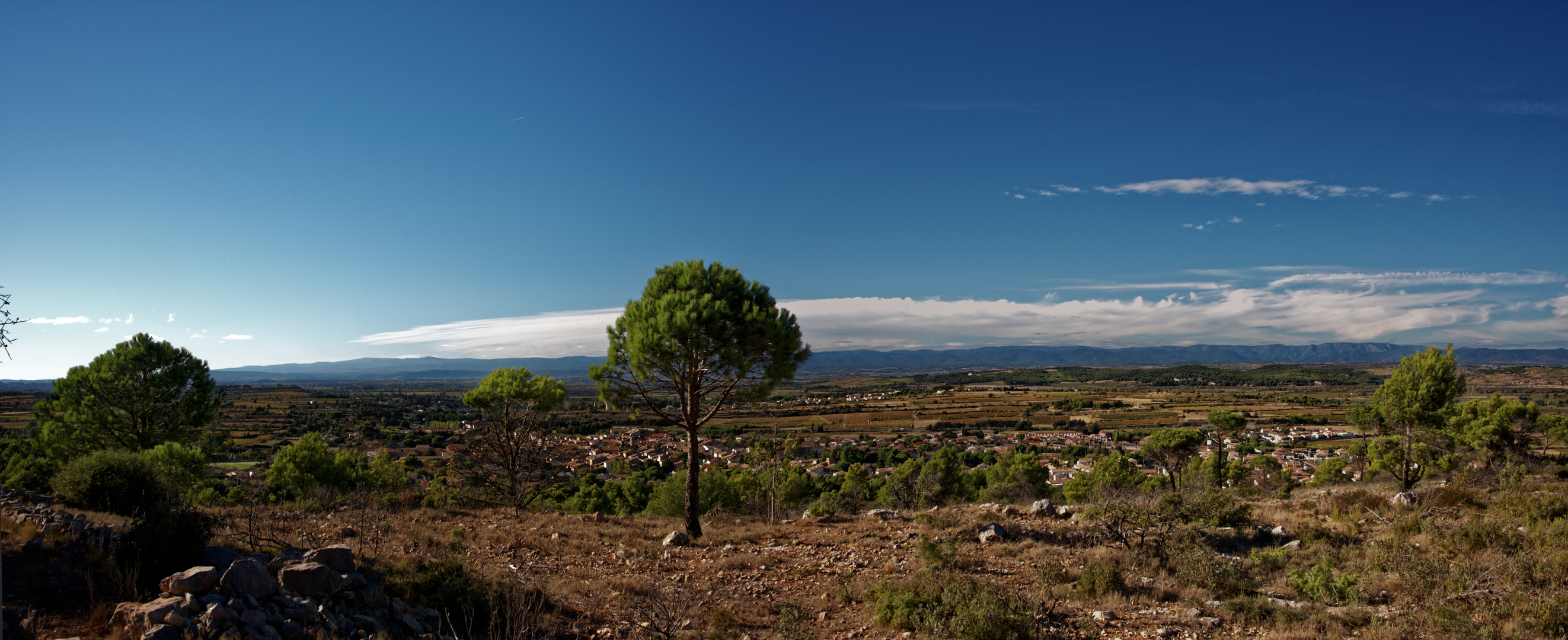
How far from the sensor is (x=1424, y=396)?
18.3 meters

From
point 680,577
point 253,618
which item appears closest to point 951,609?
point 680,577

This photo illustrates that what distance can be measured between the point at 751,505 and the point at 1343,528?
22.6 m

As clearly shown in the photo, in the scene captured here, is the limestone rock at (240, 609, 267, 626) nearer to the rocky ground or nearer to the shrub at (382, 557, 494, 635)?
the rocky ground

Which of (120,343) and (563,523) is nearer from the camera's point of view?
(563,523)

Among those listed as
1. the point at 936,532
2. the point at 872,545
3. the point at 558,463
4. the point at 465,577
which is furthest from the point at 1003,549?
the point at 558,463

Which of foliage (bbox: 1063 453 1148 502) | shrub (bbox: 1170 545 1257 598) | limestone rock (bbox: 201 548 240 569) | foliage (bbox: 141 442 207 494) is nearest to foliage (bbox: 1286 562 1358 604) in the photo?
shrub (bbox: 1170 545 1257 598)

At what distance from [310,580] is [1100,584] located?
378 inches

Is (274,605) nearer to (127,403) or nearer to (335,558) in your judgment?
(335,558)

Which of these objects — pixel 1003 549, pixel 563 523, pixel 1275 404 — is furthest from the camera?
pixel 1275 404

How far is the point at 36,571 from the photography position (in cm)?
587

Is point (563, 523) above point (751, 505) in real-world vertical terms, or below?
above

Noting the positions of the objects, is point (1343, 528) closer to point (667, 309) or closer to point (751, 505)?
point (667, 309)

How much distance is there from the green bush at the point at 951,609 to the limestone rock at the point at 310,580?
20.6 feet

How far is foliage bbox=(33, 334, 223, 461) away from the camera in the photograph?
18078mm
